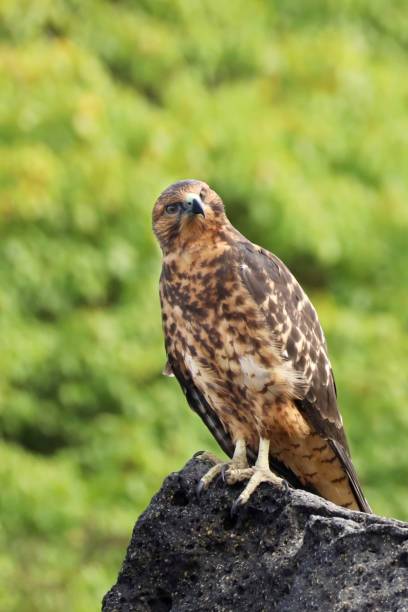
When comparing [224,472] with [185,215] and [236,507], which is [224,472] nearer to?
[236,507]

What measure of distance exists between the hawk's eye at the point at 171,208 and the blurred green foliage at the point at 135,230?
11.3 ft

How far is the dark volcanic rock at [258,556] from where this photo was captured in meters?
3.48

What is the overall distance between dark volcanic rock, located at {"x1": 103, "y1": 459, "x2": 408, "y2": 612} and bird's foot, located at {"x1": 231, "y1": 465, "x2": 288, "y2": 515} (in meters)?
0.03

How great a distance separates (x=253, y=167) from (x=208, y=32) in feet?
5.30

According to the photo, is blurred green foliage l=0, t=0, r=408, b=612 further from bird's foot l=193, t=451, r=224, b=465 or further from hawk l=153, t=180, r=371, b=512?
bird's foot l=193, t=451, r=224, b=465

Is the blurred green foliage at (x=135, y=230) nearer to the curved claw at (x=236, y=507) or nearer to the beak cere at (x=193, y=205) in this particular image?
the beak cere at (x=193, y=205)

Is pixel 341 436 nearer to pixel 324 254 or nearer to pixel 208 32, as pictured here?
pixel 324 254

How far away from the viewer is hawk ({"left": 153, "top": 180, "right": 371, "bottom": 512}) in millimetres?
4543

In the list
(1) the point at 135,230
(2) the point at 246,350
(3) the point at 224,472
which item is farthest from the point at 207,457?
(1) the point at 135,230

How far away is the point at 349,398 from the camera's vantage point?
29.1ft

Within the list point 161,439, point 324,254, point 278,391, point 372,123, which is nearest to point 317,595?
point 278,391

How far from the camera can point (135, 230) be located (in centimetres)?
871

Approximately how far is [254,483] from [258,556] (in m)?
0.25

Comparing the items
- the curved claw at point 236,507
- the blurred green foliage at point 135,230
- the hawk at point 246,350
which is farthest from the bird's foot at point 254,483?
the blurred green foliage at point 135,230
